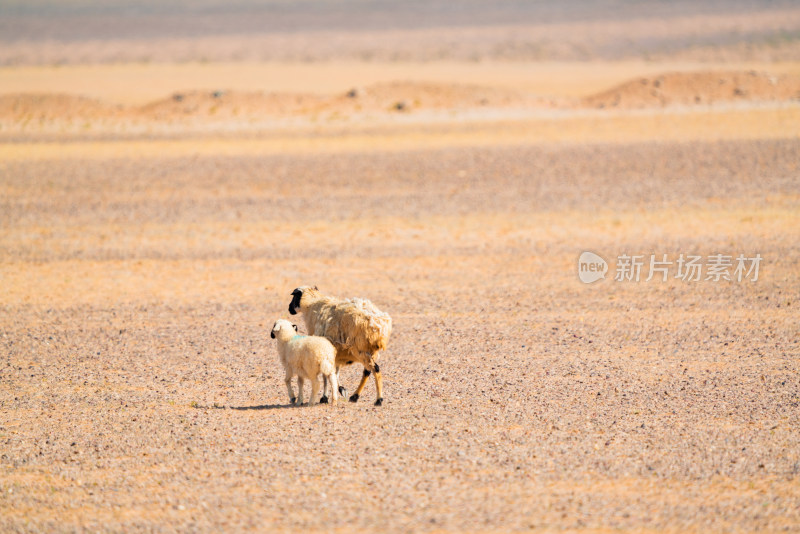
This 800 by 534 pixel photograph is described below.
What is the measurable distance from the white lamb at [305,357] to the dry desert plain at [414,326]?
0.86 ft

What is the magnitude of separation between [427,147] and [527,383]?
864 inches

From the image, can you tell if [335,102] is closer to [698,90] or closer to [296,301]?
[698,90]

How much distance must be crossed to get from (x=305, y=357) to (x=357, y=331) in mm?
628

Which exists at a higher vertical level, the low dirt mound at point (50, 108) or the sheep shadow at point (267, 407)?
the low dirt mound at point (50, 108)

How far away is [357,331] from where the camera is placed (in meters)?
10.3

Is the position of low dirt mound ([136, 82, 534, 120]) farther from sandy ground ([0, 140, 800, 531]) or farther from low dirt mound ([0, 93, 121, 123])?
sandy ground ([0, 140, 800, 531])

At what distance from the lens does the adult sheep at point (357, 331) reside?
33.8 ft

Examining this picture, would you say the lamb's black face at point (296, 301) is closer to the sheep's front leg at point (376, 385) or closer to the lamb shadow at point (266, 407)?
the lamb shadow at point (266, 407)

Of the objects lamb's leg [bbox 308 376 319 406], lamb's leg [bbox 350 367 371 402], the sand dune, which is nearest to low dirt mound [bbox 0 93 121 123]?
the sand dune

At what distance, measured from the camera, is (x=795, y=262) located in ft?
60.9

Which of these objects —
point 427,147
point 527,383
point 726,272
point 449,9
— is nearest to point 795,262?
point 726,272

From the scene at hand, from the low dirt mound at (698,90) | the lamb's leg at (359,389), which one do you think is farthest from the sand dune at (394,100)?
the lamb's leg at (359,389)

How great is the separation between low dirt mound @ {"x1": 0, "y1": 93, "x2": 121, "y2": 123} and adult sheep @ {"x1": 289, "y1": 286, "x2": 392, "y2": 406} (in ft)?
114

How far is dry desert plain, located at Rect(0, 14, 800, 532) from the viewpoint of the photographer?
8.54 meters
